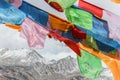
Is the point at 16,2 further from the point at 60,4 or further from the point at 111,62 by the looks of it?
the point at 111,62

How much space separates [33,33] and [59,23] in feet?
2.55

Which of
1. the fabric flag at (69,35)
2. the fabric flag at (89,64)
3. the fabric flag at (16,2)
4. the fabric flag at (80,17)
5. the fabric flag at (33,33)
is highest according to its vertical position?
the fabric flag at (16,2)

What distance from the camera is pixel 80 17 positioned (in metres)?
12.0

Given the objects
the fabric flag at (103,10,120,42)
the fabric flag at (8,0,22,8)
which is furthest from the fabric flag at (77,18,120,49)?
the fabric flag at (8,0,22,8)

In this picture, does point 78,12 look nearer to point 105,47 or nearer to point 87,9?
point 87,9

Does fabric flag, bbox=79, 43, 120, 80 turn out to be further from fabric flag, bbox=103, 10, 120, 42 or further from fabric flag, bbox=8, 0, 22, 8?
fabric flag, bbox=8, 0, 22, 8

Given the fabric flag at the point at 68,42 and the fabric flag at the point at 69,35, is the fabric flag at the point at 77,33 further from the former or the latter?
the fabric flag at the point at 68,42

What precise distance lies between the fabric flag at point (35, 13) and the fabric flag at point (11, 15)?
0.22 m

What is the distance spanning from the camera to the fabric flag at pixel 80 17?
38.4 feet

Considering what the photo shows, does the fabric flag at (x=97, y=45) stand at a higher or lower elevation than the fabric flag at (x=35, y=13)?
lower

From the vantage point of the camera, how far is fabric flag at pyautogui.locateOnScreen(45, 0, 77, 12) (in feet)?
36.2

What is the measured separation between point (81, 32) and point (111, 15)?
3.54 ft

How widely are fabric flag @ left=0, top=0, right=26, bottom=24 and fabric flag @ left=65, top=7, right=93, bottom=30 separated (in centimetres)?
128

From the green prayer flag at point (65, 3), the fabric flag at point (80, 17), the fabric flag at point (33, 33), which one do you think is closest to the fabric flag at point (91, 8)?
the fabric flag at point (80, 17)
